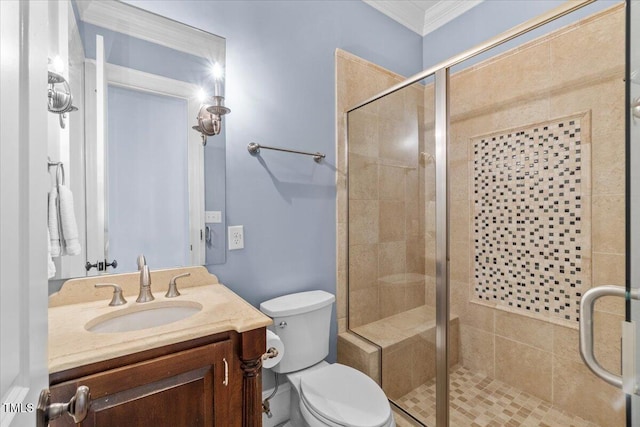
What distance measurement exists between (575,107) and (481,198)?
2.20ft

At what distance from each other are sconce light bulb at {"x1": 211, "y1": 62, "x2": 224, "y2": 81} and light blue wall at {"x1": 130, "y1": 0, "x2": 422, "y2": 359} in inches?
1.3

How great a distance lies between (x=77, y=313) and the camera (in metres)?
1.02

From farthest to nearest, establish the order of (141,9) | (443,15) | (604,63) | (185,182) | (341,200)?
1. (443,15)
2. (341,200)
3. (604,63)
4. (185,182)
5. (141,9)

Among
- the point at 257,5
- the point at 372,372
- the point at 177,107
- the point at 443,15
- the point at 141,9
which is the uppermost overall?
the point at 443,15

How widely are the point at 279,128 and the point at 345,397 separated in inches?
53.2

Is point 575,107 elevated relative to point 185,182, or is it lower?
elevated

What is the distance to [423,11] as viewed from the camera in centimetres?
232

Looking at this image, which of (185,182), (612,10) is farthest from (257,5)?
(612,10)

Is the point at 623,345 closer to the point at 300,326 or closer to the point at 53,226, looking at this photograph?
the point at 300,326

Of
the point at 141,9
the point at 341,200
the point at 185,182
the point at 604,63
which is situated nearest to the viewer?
the point at 141,9

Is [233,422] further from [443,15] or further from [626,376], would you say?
[443,15]

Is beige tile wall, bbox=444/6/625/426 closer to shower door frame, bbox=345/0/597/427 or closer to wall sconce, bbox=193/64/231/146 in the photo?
shower door frame, bbox=345/0/597/427

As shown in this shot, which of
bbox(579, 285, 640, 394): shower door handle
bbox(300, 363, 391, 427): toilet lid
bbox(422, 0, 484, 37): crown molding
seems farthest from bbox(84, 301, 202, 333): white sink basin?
bbox(422, 0, 484, 37): crown molding

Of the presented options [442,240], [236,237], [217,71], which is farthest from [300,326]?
[217,71]
